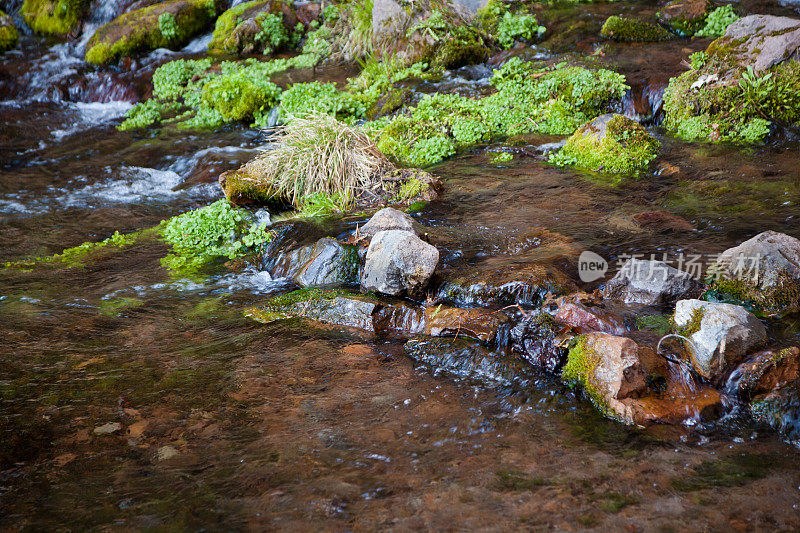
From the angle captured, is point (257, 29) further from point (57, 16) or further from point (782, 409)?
point (782, 409)

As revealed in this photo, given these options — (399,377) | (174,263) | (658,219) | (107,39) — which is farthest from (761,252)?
(107,39)

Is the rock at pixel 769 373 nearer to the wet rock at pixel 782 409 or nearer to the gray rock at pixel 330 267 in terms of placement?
the wet rock at pixel 782 409

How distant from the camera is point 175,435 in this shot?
3.62 meters

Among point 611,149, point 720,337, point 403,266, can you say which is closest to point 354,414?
point 403,266

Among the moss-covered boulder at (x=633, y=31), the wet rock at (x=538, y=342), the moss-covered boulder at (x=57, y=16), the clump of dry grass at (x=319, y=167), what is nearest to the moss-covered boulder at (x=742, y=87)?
the moss-covered boulder at (x=633, y=31)

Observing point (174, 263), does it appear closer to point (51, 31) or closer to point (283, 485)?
point (283, 485)

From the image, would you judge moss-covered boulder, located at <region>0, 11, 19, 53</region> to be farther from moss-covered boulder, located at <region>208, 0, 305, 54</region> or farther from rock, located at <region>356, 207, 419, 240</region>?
rock, located at <region>356, 207, 419, 240</region>

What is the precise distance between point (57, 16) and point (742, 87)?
23.1 metres

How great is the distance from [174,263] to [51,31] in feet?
63.7

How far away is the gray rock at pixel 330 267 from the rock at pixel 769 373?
3820 millimetres

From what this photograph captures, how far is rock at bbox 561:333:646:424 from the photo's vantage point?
371 cm

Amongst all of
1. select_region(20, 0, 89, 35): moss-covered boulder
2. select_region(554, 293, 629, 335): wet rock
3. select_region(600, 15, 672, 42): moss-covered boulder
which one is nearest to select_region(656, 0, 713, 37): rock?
select_region(600, 15, 672, 42): moss-covered boulder

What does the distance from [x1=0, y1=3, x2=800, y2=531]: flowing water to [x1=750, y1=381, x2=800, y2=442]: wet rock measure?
11cm

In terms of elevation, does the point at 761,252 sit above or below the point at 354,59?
below
